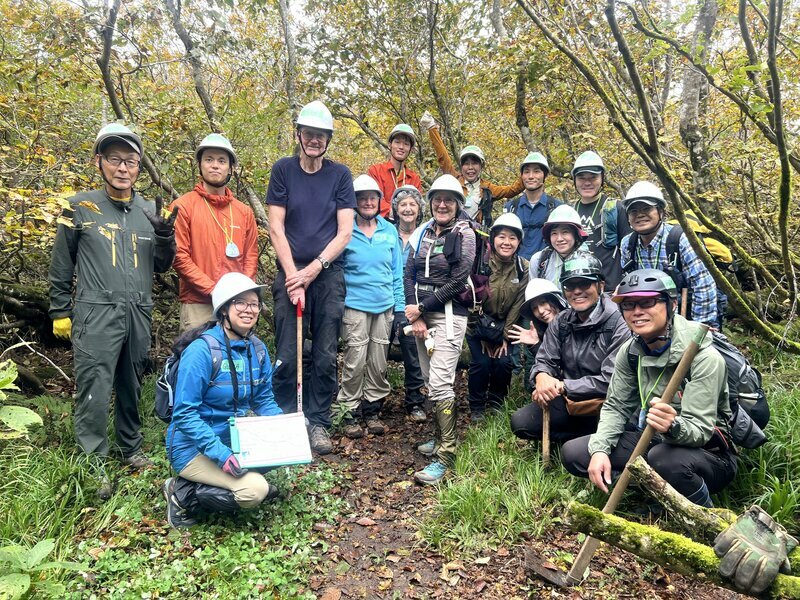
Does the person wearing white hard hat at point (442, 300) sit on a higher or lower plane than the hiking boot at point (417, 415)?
higher

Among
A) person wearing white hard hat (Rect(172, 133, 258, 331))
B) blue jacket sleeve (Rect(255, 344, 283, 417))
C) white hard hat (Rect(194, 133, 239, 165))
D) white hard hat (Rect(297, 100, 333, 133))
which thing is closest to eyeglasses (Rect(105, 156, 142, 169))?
person wearing white hard hat (Rect(172, 133, 258, 331))

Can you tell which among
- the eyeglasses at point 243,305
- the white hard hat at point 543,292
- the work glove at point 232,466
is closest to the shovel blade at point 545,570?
the work glove at point 232,466

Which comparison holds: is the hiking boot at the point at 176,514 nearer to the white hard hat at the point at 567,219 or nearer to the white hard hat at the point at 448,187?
the white hard hat at the point at 448,187

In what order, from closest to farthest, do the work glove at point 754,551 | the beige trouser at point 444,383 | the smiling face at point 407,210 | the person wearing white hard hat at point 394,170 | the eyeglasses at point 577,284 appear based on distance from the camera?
the work glove at point 754,551, the eyeglasses at point 577,284, the beige trouser at point 444,383, the smiling face at point 407,210, the person wearing white hard hat at point 394,170

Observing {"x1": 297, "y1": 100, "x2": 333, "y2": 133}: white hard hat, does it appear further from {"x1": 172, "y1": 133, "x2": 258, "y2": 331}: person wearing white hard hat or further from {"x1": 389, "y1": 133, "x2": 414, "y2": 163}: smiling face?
{"x1": 389, "y1": 133, "x2": 414, "y2": 163}: smiling face

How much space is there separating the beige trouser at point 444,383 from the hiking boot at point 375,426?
2.55 ft

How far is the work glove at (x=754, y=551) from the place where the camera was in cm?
180

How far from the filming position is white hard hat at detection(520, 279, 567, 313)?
515 centimetres

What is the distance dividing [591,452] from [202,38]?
648 centimetres

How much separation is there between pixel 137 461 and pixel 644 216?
213 inches

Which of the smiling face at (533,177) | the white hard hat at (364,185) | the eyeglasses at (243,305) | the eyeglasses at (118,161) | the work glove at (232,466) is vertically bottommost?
the work glove at (232,466)

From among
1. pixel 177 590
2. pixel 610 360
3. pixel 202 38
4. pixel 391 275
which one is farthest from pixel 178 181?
pixel 610 360

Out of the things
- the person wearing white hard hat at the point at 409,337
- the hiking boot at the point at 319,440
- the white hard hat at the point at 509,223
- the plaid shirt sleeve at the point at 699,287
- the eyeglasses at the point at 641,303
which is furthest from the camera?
the person wearing white hard hat at the point at 409,337

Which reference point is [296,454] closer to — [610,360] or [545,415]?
[545,415]
